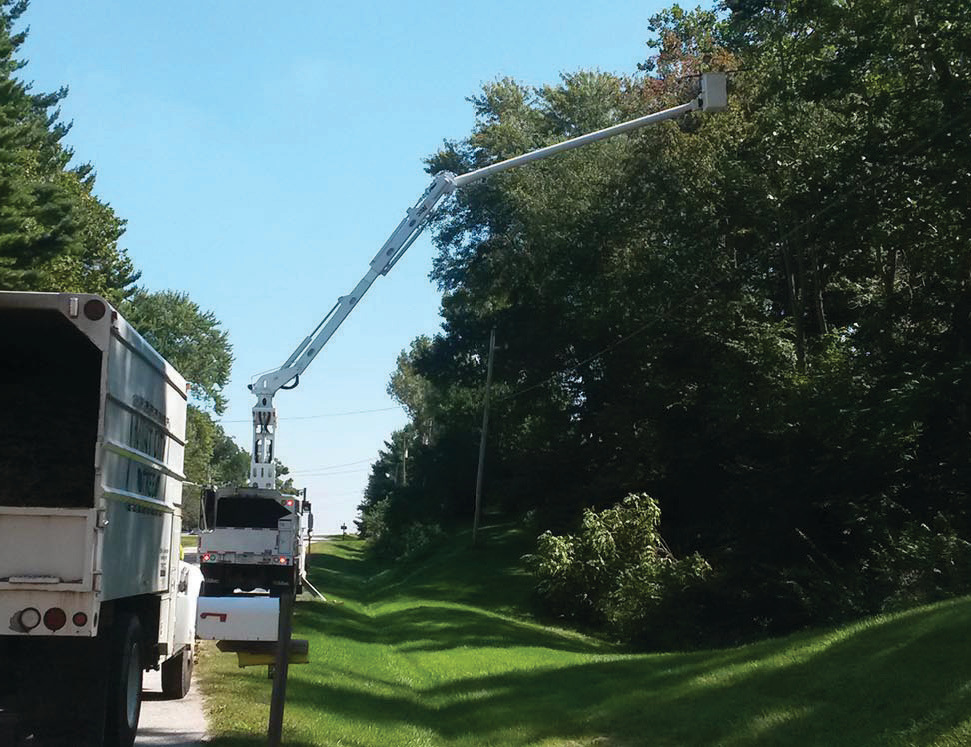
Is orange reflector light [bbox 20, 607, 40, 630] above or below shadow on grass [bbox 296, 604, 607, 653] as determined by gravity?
above

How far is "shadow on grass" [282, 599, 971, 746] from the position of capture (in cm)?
1177

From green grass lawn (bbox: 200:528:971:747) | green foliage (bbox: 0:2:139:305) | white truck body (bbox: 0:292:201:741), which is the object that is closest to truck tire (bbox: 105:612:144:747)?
white truck body (bbox: 0:292:201:741)

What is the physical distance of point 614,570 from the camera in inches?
1320

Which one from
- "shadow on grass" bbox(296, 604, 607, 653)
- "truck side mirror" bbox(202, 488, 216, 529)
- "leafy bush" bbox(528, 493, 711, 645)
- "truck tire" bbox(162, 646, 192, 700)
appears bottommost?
"shadow on grass" bbox(296, 604, 607, 653)

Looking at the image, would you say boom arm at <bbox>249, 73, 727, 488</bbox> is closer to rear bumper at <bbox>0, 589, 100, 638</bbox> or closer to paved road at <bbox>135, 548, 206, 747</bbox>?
paved road at <bbox>135, 548, 206, 747</bbox>

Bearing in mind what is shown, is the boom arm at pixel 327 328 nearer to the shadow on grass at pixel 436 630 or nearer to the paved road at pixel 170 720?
the shadow on grass at pixel 436 630

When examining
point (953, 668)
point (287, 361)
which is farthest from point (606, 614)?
point (953, 668)

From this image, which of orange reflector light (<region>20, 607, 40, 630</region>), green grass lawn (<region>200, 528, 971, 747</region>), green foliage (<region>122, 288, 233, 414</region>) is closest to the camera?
orange reflector light (<region>20, 607, 40, 630</region>)

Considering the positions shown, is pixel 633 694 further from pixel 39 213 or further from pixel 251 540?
pixel 39 213

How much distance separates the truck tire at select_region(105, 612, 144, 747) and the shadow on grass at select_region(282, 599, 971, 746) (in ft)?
14.1

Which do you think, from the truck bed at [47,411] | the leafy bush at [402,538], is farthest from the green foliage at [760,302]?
the leafy bush at [402,538]

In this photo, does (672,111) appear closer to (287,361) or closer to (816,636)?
(816,636)

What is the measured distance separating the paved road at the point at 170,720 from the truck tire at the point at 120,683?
4.43 feet

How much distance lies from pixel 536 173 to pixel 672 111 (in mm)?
27922
